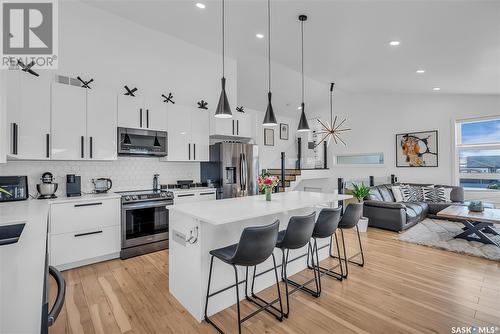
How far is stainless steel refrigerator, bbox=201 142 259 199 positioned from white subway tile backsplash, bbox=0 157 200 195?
0.35m

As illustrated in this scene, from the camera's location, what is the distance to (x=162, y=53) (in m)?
4.51

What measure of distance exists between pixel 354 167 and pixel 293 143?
2.36m

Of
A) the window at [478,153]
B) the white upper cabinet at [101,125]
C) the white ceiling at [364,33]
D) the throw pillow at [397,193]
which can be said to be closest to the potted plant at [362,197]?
the throw pillow at [397,193]

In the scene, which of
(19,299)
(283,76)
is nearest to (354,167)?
(283,76)

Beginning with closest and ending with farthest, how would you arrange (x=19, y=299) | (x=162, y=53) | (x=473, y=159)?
(x=19, y=299)
(x=162, y=53)
(x=473, y=159)

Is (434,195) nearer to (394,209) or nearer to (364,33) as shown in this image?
(394,209)

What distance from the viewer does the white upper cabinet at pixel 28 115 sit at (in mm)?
2852

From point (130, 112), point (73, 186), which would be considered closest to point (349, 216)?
point (130, 112)

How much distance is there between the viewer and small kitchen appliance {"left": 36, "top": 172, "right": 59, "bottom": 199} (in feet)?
10.6

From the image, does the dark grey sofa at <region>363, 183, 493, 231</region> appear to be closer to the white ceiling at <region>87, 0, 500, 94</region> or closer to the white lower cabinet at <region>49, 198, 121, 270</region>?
the white ceiling at <region>87, 0, 500, 94</region>

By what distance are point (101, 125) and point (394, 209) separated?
5423 mm

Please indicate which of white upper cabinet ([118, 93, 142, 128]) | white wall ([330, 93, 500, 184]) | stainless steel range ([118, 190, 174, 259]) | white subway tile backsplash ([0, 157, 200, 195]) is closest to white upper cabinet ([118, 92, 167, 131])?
white upper cabinet ([118, 93, 142, 128])

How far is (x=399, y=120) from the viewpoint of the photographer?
7062mm

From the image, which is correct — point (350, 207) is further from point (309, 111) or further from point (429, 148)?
point (309, 111)
